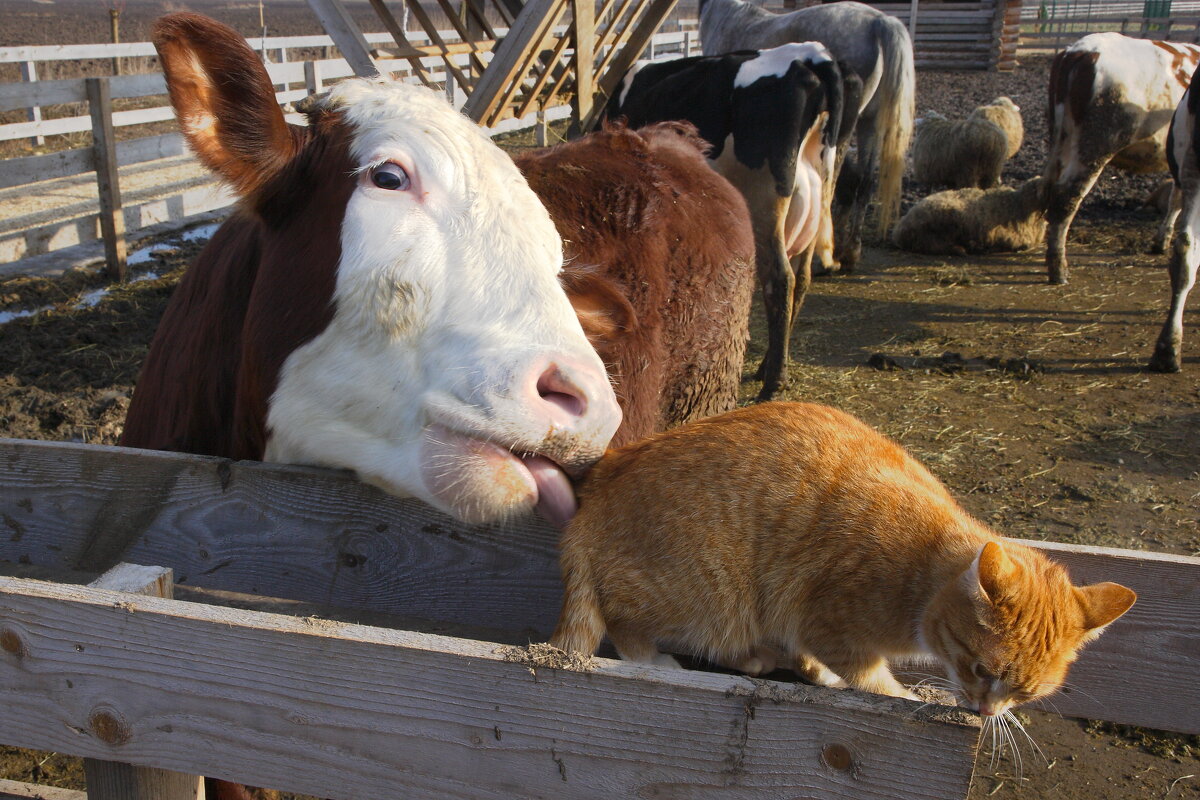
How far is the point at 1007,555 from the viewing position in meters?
1.46

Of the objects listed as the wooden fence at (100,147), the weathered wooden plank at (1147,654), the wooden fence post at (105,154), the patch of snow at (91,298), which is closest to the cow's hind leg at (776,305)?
the wooden fence at (100,147)

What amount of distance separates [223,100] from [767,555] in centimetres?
147

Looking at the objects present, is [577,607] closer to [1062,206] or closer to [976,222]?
[1062,206]

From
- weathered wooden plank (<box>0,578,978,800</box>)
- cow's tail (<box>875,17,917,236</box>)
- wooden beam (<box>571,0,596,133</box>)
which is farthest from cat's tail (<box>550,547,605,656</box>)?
cow's tail (<box>875,17,917,236</box>)

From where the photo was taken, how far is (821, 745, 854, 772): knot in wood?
1151 mm

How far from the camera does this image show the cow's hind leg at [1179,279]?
6223 mm

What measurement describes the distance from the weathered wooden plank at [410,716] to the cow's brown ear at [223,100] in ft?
3.16

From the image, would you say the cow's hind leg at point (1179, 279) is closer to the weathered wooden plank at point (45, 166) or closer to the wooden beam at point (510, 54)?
the wooden beam at point (510, 54)

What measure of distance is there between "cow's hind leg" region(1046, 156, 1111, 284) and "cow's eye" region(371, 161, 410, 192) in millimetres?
7922

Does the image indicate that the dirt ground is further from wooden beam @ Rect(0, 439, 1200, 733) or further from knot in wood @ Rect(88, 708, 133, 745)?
knot in wood @ Rect(88, 708, 133, 745)

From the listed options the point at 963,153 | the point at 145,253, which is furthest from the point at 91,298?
the point at 963,153

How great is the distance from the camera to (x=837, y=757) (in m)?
1.16

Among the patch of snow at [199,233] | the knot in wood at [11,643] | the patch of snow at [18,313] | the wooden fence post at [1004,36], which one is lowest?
the patch of snow at [18,313]

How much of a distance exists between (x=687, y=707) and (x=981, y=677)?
2.06 feet
